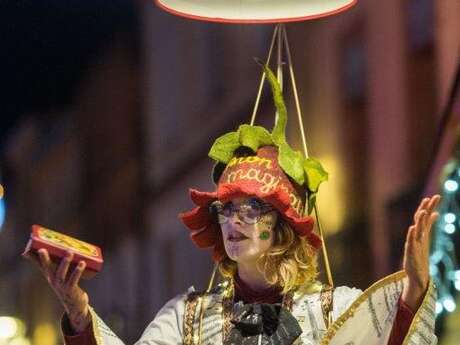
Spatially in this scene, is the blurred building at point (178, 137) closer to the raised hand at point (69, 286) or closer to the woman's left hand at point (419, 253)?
the raised hand at point (69, 286)

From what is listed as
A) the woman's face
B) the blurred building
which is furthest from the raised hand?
the blurred building

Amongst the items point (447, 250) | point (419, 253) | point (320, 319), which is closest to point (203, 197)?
point (320, 319)

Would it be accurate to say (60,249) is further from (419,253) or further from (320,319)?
(419,253)

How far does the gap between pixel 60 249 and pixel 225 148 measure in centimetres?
50

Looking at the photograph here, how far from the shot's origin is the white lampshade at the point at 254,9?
4492 mm

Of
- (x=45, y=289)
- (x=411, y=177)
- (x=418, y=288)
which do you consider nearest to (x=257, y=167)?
(x=418, y=288)

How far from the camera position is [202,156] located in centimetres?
711

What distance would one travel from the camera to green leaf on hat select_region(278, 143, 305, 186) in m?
4.21

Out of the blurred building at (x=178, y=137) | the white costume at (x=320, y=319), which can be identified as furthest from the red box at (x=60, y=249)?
the blurred building at (x=178, y=137)

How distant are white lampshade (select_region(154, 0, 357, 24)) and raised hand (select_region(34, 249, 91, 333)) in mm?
795

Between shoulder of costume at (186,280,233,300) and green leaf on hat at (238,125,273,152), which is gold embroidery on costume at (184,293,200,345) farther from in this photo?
green leaf on hat at (238,125,273,152)

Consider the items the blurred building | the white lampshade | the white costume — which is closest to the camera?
the white costume

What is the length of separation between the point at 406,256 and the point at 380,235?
277 cm

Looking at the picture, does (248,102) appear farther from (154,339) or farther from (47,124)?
(154,339)
